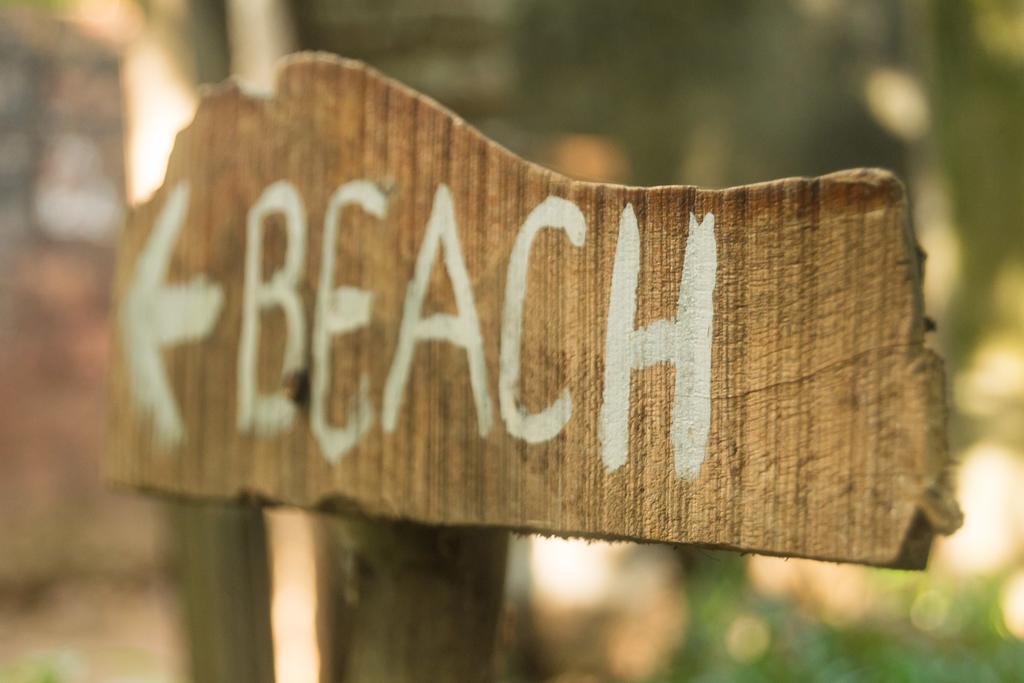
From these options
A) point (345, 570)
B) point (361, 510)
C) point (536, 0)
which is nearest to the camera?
point (361, 510)

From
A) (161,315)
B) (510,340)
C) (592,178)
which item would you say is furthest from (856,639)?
(510,340)

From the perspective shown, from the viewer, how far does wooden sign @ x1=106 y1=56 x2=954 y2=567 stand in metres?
0.73

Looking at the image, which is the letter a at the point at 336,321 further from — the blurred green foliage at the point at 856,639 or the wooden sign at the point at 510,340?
the blurred green foliage at the point at 856,639

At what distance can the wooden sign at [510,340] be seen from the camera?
730 millimetres

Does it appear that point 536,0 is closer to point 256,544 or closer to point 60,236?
point 60,236

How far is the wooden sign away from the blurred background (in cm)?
51

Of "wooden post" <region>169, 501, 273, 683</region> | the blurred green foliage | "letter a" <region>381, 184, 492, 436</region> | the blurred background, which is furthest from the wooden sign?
the blurred green foliage

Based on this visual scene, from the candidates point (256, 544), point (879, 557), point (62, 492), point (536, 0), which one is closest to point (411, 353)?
point (879, 557)

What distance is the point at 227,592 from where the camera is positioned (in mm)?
2035

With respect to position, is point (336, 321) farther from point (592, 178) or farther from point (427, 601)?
point (592, 178)

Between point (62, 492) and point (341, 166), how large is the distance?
5.48 meters

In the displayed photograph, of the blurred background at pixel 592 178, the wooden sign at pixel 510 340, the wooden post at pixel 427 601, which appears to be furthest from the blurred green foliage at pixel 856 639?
the wooden sign at pixel 510 340

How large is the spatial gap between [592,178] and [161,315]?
2.75 m

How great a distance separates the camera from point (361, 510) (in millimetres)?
1020
